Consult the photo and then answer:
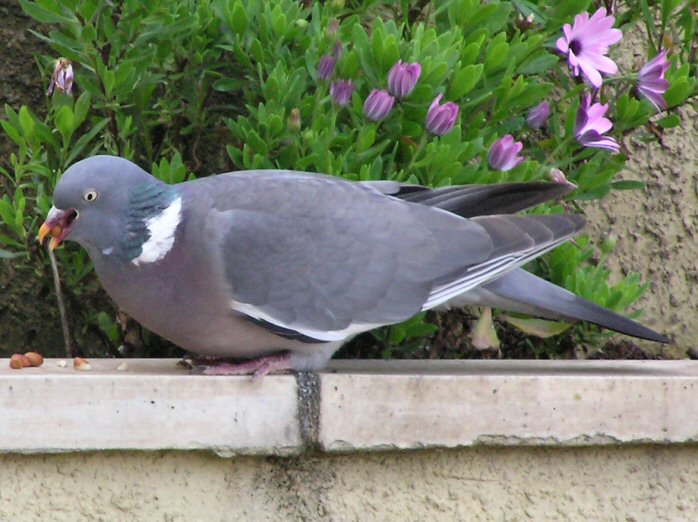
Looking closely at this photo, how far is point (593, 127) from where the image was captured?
9.89 feet

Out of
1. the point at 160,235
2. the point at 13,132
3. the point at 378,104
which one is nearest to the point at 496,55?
the point at 378,104

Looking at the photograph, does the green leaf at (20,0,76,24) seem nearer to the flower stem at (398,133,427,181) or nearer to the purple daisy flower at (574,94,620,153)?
the flower stem at (398,133,427,181)

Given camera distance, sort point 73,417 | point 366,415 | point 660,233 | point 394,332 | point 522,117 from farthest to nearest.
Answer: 1. point 660,233
2. point 522,117
3. point 394,332
4. point 366,415
5. point 73,417

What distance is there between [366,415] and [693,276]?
185 cm

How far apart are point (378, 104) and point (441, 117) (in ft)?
0.53

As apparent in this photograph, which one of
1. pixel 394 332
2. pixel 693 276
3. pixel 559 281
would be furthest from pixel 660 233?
pixel 394 332

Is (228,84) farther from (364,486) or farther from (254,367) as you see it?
(364,486)

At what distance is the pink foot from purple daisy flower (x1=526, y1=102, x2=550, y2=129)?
1.03m

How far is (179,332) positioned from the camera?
2.52 meters

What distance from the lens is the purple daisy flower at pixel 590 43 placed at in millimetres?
3021

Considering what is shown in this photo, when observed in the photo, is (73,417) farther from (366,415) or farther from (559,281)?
(559,281)

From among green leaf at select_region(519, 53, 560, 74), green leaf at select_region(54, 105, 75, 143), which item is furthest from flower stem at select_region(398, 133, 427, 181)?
green leaf at select_region(54, 105, 75, 143)

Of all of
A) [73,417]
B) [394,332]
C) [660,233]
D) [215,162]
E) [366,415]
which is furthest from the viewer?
[660,233]

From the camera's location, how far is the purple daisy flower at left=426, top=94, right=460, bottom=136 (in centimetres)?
273
